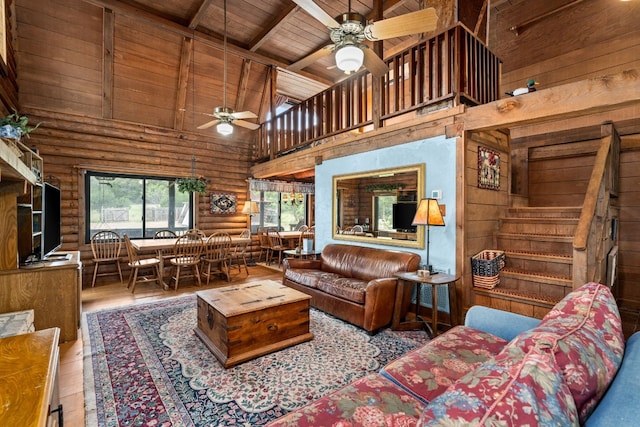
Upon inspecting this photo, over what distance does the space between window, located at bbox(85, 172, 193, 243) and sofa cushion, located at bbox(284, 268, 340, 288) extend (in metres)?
3.50

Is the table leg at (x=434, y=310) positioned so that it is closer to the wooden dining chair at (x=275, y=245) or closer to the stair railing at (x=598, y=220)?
the stair railing at (x=598, y=220)

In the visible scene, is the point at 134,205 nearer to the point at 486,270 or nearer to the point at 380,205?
the point at 380,205

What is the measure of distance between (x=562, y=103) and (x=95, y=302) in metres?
5.98

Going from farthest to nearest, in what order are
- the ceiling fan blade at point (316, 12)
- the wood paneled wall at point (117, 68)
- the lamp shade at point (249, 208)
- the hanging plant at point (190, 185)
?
1. the lamp shade at point (249, 208)
2. the hanging plant at point (190, 185)
3. the wood paneled wall at point (117, 68)
4. the ceiling fan blade at point (316, 12)

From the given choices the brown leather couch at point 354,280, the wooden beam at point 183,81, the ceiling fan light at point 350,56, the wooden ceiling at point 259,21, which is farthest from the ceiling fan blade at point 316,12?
the wooden beam at point 183,81

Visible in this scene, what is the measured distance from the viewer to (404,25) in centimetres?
245

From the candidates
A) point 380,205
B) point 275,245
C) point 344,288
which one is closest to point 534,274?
point 380,205

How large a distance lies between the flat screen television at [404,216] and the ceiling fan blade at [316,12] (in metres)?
2.29

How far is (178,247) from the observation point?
4965 millimetres

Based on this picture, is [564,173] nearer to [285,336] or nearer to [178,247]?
[285,336]

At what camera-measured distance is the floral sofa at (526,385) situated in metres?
0.71

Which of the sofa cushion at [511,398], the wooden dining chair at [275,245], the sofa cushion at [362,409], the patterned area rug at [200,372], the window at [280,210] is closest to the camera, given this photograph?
the sofa cushion at [511,398]

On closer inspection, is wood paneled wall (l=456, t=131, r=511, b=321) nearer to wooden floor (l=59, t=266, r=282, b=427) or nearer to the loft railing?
the loft railing

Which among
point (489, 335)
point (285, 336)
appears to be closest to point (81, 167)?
point (285, 336)
